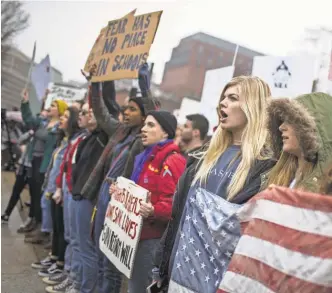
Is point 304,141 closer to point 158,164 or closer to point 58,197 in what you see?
point 158,164

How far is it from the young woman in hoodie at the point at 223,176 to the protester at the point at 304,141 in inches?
5.8

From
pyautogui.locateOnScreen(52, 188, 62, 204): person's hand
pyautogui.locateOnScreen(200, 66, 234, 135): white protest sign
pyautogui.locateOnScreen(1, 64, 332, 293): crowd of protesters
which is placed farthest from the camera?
pyautogui.locateOnScreen(200, 66, 234, 135): white protest sign

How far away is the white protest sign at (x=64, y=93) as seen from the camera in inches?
339

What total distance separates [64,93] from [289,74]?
4875mm

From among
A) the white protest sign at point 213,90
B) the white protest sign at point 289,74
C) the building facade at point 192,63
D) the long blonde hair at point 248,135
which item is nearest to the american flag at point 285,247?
the long blonde hair at point 248,135

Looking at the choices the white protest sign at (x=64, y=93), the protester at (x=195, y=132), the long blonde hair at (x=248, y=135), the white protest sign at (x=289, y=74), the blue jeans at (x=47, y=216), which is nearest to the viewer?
→ the long blonde hair at (x=248, y=135)

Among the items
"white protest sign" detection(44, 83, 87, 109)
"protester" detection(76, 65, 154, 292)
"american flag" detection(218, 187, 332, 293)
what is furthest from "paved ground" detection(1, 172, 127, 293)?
"white protest sign" detection(44, 83, 87, 109)

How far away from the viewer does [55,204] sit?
5.19m

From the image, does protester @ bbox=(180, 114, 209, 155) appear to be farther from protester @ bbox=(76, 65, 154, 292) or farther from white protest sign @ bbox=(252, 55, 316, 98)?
protester @ bbox=(76, 65, 154, 292)

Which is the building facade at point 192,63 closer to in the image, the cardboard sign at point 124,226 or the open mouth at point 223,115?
the cardboard sign at point 124,226

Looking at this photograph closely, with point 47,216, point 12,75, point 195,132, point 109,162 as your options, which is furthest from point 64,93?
point 12,75

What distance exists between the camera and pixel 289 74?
5344 millimetres

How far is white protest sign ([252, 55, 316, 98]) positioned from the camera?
5207 mm

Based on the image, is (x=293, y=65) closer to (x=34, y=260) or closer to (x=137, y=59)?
(x=137, y=59)
